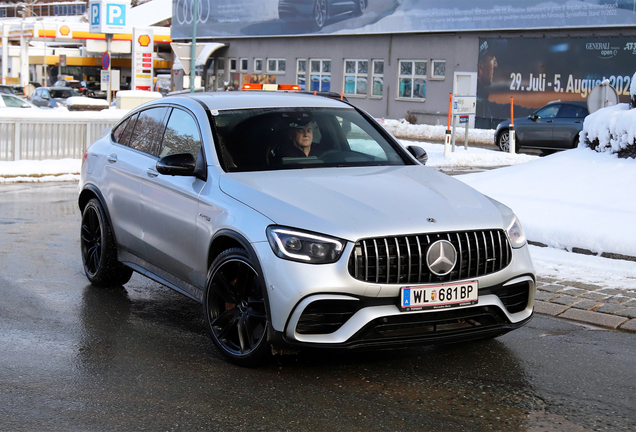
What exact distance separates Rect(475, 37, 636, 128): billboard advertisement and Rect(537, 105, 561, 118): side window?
7.77 meters

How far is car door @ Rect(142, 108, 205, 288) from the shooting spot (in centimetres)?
590

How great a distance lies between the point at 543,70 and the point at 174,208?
31481 mm

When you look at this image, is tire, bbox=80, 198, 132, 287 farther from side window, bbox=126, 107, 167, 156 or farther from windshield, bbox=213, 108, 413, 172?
windshield, bbox=213, 108, 413, 172

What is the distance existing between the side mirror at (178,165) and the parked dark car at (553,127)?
20.0 metres

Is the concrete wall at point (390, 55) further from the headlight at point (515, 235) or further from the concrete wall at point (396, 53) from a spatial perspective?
the headlight at point (515, 235)

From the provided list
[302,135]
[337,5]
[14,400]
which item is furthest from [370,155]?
[337,5]

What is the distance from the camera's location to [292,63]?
161 feet

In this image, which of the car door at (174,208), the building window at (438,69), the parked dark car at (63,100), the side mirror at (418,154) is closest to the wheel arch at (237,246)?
the car door at (174,208)

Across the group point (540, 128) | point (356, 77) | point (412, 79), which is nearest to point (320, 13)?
point (356, 77)

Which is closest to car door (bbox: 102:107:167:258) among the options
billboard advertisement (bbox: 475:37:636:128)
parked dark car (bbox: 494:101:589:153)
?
parked dark car (bbox: 494:101:589:153)

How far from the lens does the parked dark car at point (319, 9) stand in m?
44.2

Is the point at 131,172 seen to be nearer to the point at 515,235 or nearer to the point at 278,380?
the point at 278,380

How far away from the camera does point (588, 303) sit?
23.4ft

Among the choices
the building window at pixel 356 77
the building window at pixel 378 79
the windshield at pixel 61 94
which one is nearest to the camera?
the building window at pixel 378 79
